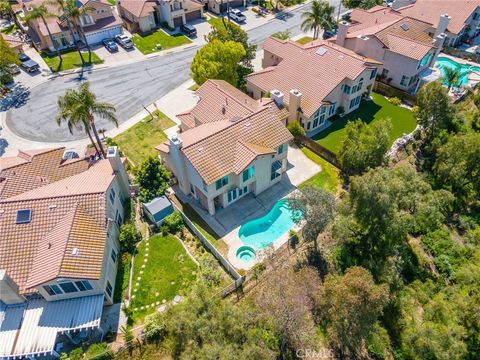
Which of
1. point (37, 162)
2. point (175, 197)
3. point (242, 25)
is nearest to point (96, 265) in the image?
point (175, 197)

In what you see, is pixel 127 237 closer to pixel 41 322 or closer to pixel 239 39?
pixel 41 322

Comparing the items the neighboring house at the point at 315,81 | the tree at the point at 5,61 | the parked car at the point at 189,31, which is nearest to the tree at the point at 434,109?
the neighboring house at the point at 315,81

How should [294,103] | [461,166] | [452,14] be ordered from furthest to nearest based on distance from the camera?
1. [452,14]
2. [294,103]
3. [461,166]

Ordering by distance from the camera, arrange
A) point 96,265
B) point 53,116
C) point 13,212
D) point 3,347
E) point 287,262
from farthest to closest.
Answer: point 53,116, point 287,262, point 13,212, point 96,265, point 3,347

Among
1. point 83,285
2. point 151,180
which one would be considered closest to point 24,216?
point 83,285

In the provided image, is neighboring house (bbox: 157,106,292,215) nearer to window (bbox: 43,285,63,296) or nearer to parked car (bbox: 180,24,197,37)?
window (bbox: 43,285,63,296)

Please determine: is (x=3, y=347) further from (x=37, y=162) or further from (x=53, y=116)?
(x=53, y=116)

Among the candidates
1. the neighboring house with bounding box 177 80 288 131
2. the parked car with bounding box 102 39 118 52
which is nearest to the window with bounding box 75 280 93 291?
the neighboring house with bounding box 177 80 288 131
